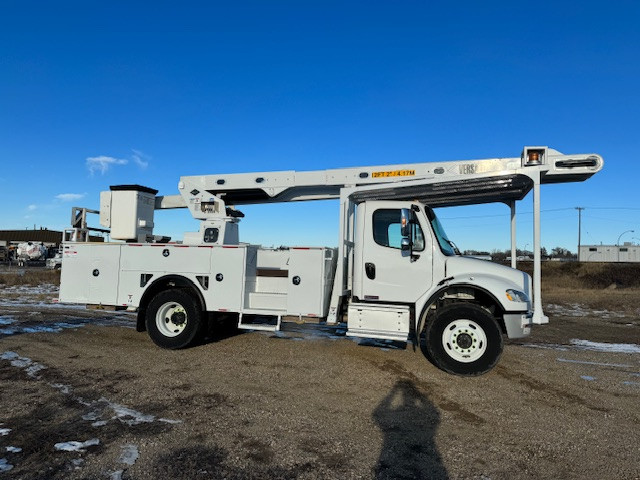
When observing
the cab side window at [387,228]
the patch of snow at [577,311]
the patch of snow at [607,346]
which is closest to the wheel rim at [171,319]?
the cab side window at [387,228]

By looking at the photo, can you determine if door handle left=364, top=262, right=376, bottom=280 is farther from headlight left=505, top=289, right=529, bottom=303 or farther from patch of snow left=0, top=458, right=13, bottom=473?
patch of snow left=0, top=458, right=13, bottom=473

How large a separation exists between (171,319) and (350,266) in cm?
346

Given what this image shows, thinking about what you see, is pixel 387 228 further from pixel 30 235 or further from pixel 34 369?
pixel 30 235

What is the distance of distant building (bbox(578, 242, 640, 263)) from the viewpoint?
6935cm

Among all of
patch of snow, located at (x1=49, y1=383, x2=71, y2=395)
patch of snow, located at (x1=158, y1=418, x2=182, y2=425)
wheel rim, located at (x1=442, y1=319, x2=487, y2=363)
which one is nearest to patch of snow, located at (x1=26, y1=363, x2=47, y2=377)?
patch of snow, located at (x1=49, y1=383, x2=71, y2=395)

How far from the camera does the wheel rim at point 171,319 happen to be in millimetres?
8156

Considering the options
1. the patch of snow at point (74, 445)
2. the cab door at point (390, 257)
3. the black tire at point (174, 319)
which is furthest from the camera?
the black tire at point (174, 319)

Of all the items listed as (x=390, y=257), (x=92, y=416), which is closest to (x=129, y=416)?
(x=92, y=416)

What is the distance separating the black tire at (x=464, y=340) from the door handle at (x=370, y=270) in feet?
4.06

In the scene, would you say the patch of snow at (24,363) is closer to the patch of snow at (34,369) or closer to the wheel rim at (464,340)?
the patch of snow at (34,369)

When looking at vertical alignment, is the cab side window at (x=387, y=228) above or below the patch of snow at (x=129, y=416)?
above

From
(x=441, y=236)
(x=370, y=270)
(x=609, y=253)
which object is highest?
(x=609, y=253)

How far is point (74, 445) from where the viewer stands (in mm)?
3959

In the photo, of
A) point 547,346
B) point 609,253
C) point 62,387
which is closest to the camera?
point 62,387
